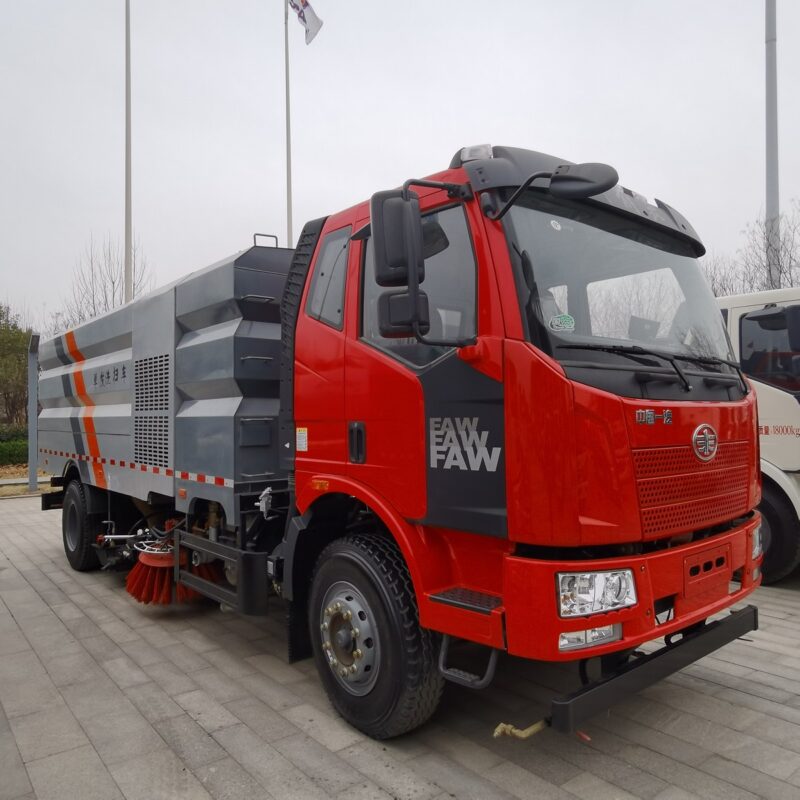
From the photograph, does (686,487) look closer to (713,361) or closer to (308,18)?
(713,361)

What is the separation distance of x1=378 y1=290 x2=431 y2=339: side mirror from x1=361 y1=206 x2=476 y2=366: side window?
0.13 m

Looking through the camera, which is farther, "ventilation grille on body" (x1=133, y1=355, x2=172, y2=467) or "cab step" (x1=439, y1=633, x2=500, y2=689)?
"ventilation grille on body" (x1=133, y1=355, x2=172, y2=467)

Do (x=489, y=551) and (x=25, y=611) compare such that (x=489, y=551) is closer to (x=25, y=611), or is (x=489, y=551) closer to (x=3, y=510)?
(x=25, y=611)

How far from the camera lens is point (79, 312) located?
801 inches

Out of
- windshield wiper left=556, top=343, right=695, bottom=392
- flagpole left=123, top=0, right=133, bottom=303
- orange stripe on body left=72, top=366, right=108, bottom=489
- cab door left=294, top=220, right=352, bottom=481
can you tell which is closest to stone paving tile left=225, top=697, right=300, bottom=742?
cab door left=294, top=220, right=352, bottom=481

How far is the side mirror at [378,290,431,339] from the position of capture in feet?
8.73

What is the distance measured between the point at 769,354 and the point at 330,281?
4254mm

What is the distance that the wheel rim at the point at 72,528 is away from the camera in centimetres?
A: 694

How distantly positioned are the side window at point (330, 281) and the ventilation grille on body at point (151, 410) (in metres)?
1.76

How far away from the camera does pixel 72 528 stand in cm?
713

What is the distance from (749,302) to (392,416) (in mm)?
4421

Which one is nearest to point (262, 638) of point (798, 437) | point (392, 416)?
point (392, 416)

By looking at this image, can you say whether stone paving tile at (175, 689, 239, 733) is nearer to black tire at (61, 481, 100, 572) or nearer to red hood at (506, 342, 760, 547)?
red hood at (506, 342, 760, 547)

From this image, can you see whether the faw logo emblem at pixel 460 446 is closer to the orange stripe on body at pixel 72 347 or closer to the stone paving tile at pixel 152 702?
the stone paving tile at pixel 152 702
